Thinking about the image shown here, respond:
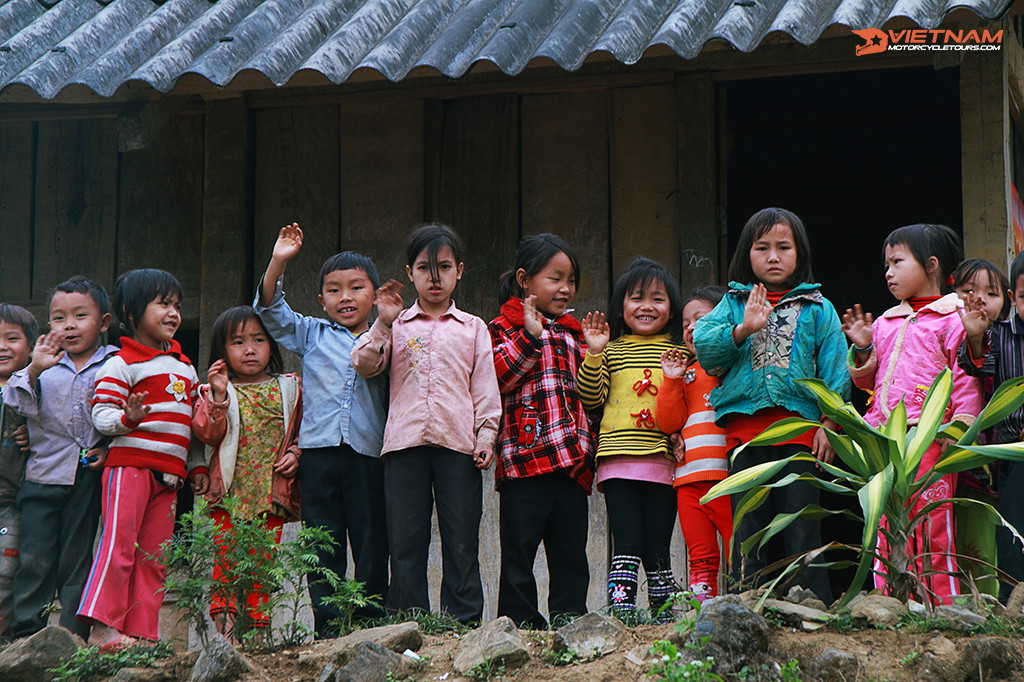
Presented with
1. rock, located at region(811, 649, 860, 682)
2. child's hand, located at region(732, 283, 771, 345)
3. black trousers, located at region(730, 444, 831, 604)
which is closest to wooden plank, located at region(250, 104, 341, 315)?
child's hand, located at region(732, 283, 771, 345)

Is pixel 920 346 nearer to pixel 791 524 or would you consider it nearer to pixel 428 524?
pixel 791 524

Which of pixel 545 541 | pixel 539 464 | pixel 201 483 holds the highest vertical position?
pixel 539 464

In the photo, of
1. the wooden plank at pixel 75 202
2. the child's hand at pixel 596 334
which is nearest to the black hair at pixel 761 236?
the child's hand at pixel 596 334

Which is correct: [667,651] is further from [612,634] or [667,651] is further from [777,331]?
[777,331]

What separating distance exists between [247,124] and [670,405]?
311 centimetres

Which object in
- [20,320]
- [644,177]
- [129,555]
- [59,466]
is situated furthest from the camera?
[644,177]

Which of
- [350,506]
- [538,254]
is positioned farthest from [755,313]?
[350,506]

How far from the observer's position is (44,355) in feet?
16.0

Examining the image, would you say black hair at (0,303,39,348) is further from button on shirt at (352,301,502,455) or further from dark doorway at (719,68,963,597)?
dark doorway at (719,68,963,597)

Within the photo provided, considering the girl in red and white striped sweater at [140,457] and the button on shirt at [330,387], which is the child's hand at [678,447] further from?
the girl in red and white striped sweater at [140,457]

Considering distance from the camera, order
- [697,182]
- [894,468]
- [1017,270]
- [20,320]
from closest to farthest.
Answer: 1. [894,468]
2. [1017,270]
3. [20,320]
4. [697,182]

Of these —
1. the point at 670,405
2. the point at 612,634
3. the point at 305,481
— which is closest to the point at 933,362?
the point at 670,405

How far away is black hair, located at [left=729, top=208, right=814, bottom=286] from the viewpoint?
472cm

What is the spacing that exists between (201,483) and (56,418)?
0.67 m
